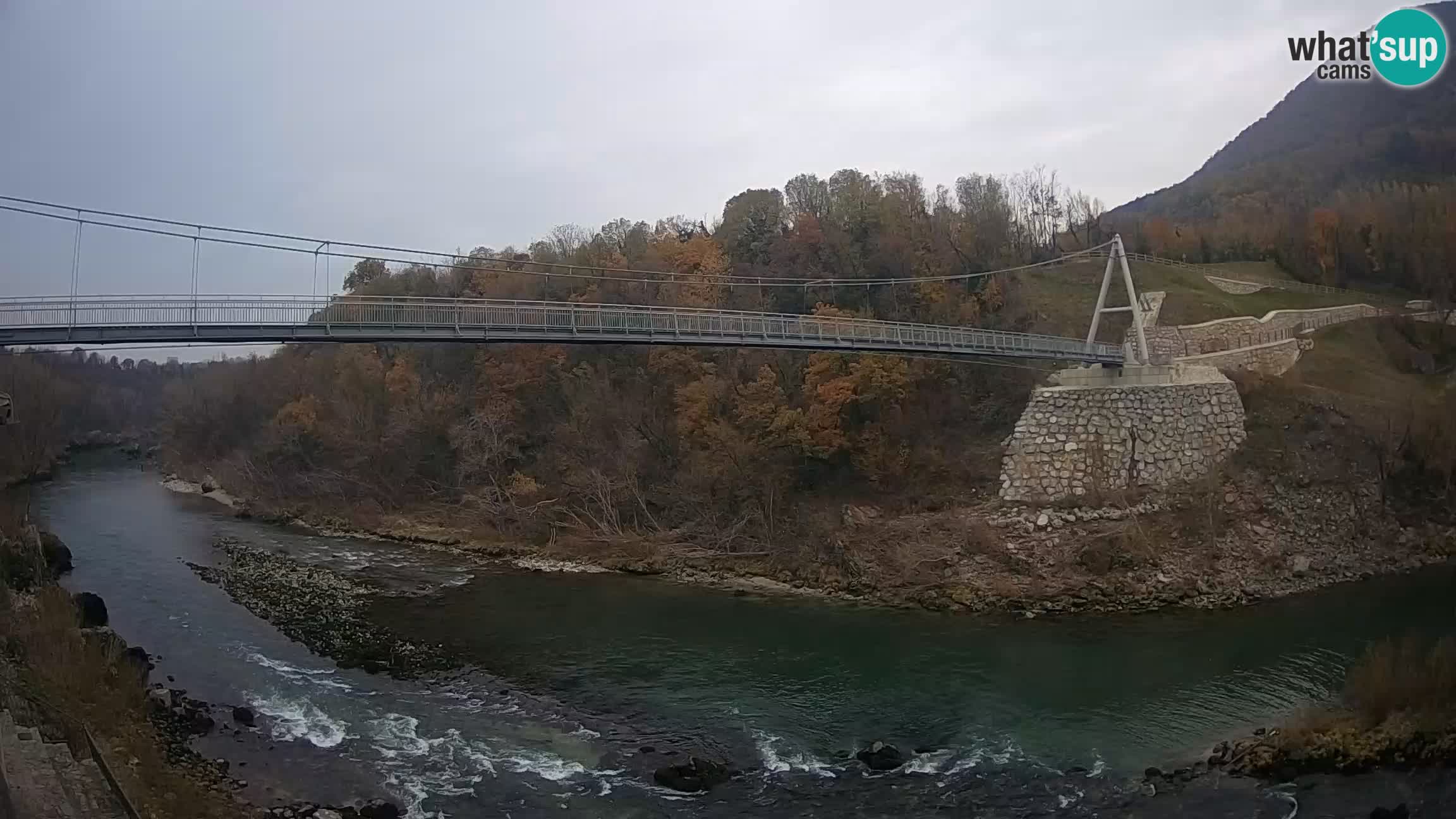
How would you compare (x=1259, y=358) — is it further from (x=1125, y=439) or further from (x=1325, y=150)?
(x=1325, y=150)

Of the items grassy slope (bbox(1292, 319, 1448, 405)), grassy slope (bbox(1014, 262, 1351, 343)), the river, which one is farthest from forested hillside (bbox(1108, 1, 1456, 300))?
the river

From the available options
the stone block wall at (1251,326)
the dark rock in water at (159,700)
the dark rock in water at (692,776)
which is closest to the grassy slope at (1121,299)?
the stone block wall at (1251,326)

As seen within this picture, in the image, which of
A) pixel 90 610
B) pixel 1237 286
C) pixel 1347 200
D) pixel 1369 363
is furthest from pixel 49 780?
pixel 1347 200

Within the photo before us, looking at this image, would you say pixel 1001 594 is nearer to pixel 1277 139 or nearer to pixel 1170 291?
pixel 1170 291

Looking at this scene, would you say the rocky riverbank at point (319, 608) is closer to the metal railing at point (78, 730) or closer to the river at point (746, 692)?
the river at point (746, 692)

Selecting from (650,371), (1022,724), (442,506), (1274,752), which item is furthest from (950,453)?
(442,506)
